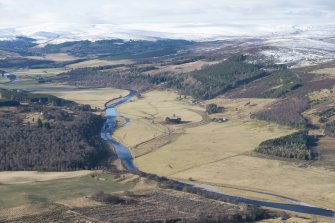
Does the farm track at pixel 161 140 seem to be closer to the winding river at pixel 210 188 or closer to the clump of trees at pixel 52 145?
the winding river at pixel 210 188

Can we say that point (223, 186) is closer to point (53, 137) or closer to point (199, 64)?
point (53, 137)

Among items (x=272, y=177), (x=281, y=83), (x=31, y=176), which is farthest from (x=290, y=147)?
(x=281, y=83)

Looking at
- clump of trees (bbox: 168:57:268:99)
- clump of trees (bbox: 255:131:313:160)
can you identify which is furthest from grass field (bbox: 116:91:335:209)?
clump of trees (bbox: 168:57:268:99)

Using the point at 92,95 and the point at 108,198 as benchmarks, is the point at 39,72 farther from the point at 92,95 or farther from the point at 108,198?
the point at 108,198

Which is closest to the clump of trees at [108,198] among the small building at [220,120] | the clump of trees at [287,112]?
the clump of trees at [287,112]

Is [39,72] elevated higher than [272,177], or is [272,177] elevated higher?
[39,72]

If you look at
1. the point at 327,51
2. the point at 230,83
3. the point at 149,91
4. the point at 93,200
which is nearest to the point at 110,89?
the point at 149,91
